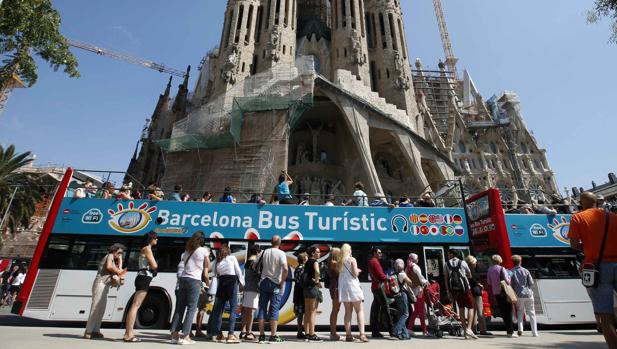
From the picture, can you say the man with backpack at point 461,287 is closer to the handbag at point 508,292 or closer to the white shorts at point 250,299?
the handbag at point 508,292

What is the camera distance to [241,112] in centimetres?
2272

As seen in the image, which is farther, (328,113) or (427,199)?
(328,113)

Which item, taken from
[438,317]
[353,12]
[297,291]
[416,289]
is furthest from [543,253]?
[353,12]

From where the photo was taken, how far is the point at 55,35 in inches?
364

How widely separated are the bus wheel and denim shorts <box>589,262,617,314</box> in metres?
8.81

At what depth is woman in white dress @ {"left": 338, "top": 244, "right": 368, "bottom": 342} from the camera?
19.8 ft

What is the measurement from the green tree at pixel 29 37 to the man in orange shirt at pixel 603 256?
40.7ft

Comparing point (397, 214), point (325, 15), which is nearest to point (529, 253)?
point (397, 214)

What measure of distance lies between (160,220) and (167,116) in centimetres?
3445

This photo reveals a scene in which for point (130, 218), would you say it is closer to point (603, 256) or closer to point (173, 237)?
point (173, 237)

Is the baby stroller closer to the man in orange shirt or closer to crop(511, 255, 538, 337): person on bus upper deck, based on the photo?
crop(511, 255, 538, 337): person on bus upper deck

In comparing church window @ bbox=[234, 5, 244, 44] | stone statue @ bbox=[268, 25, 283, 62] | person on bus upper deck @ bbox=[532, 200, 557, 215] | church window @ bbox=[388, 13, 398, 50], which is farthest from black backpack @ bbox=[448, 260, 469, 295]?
church window @ bbox=[388, 13, 398, 50]

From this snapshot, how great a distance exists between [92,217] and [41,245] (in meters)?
1.34

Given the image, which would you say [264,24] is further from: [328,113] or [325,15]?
[325,15]
